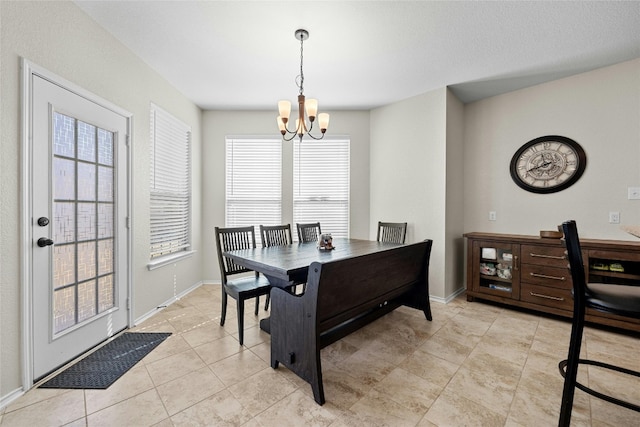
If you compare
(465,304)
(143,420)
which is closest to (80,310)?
(143,420)

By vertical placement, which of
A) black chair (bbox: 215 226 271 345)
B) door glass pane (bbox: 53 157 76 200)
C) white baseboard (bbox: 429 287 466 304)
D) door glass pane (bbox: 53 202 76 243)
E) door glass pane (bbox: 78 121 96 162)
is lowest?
white baseboard (bbox: 429 287 466 304)

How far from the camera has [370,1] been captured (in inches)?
79.6

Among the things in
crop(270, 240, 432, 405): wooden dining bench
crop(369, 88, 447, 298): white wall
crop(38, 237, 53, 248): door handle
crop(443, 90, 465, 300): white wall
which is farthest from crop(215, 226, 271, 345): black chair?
crop(443, 90, 465, 300): white wall

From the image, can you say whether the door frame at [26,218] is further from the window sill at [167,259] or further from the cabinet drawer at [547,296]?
the cabinet drawer at [547,296]

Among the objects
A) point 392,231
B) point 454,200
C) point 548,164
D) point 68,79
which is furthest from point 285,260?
point 548,164

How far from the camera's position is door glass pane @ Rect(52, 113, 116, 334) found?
2.02 meters

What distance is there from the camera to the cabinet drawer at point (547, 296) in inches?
111

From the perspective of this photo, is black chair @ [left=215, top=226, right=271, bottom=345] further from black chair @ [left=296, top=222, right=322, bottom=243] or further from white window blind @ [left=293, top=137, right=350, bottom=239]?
white window blind @ [left=293, top=137, right=350, bottom=239]

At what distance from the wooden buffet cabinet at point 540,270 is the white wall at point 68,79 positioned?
3.86 meters

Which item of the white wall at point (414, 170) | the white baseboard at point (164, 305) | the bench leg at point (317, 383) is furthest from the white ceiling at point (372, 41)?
the white baseboard at point (164, 305)

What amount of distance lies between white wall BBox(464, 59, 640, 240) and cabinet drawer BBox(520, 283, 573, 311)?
764 mm

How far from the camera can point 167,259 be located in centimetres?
328

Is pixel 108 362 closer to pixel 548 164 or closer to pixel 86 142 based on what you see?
pixel 86 142

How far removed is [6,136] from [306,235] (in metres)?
2.75
